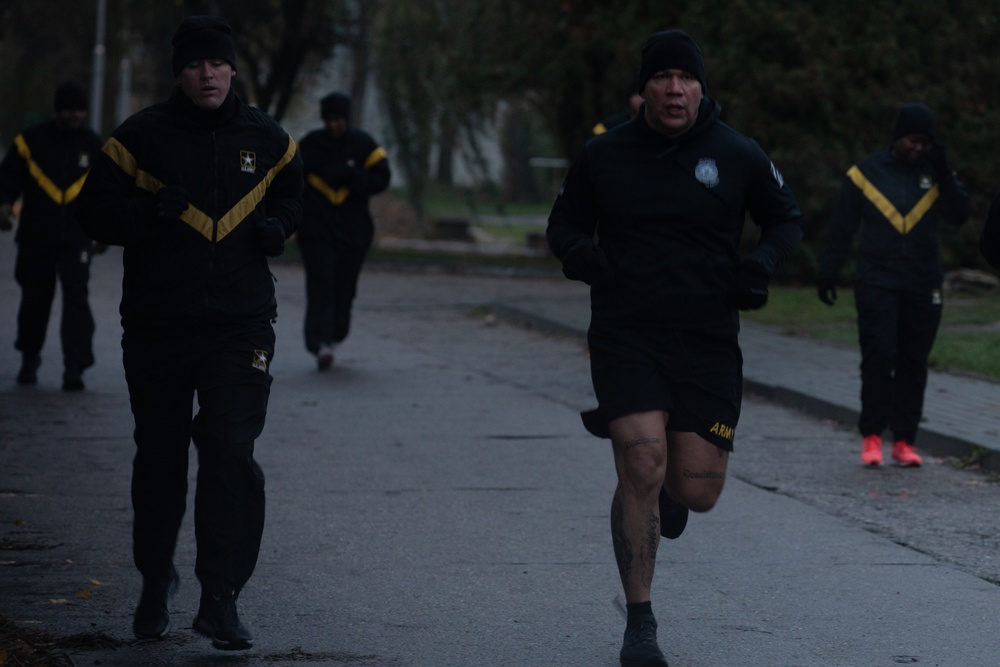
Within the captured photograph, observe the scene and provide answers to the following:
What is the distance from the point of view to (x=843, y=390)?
11641 millimetres

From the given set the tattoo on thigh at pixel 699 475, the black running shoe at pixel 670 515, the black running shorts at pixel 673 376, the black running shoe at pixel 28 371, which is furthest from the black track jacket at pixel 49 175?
the tattoo on thigh at pixel 699 475

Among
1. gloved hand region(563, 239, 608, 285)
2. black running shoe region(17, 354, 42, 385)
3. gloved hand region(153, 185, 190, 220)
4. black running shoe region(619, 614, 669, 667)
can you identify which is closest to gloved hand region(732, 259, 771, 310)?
gloved hand region(563, 239, 608, 285)

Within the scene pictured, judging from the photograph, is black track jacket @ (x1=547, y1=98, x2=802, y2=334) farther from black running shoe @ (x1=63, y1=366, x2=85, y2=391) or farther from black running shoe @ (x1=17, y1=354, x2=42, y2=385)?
black running shoe @ (x1=17, y1=354, x2=42, y2=385)

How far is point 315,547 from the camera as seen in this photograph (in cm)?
698

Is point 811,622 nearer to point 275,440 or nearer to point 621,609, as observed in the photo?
point 621,609

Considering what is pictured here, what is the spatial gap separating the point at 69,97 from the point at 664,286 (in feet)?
23.4

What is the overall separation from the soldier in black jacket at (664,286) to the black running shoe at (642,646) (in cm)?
1

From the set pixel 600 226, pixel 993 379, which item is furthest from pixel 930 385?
pixel 600 226

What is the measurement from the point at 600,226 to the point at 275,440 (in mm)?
4832

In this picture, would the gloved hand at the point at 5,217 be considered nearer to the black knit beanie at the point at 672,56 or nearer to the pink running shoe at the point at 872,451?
the pink running shoe at the point at 872,451

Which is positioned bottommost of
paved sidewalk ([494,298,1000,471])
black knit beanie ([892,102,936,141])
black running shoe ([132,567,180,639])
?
paved sidewalk ([494,298,1000,471])

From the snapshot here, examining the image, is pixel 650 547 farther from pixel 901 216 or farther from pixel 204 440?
pixel 901 216

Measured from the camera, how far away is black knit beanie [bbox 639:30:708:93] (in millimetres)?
5246

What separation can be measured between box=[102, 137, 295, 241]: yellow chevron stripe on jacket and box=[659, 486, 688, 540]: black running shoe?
1611mm
